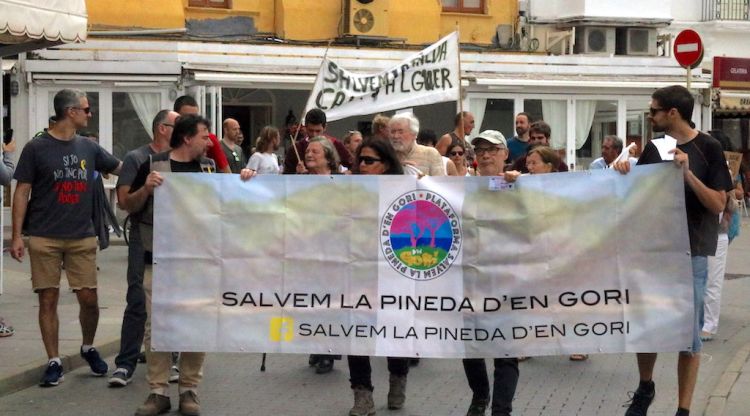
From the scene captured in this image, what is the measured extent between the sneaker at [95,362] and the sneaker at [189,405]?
175 centimetres

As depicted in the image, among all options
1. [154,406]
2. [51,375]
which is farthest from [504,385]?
[51,375]

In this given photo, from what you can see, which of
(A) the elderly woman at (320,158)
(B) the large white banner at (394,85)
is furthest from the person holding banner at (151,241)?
(B) the large white banner at (394,85)

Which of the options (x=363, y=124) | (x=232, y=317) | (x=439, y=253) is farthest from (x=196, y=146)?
(x=363, y=124)

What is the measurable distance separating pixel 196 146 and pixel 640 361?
306cm

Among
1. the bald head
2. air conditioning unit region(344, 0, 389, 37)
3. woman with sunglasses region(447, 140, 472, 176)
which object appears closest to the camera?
woman with sunglasses region(447, 140, 472, 176)

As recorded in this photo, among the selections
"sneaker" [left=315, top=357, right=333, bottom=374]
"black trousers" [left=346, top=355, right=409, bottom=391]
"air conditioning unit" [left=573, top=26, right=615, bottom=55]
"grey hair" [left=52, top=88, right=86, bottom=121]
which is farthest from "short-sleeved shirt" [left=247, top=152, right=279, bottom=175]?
"air conditioning unit" [left=573, top=26, right=615, bottom=55]

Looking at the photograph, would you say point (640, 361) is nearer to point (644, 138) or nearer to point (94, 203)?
point (94, 203)

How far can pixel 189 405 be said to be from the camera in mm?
8555

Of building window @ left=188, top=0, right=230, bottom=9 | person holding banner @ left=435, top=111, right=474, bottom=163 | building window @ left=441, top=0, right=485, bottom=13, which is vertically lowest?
person holding banner @ left=435, top=111, right=474, bottom=163

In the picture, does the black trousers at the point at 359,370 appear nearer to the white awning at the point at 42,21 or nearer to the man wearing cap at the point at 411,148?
the man wearing cap at the point at 411,148

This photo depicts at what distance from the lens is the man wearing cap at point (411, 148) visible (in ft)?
33.5

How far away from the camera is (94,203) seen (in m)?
10.0

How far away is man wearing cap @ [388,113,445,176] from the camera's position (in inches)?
402

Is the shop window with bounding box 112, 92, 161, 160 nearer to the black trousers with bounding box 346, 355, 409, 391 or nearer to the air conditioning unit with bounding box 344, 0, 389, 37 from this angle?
the air conditioning unit with bounding box 344, 0, 389, 37
